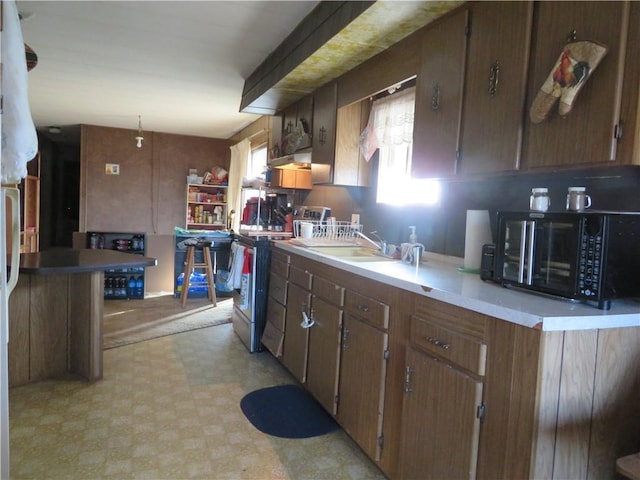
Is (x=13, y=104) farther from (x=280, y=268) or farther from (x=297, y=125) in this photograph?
(x=297, y=125)

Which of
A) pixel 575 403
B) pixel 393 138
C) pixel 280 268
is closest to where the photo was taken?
pixel 575 403

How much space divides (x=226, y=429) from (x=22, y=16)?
276 centimetres

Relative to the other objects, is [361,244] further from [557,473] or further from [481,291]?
[557,473]

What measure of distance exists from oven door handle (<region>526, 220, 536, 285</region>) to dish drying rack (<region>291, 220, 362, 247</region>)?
1.60 m

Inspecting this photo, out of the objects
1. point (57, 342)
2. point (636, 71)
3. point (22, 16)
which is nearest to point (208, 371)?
point (57, 342)

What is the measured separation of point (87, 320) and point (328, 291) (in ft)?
5.60

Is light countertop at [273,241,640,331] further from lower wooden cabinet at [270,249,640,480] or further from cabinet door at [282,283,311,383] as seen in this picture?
cabinet door at [282,283,311,383]

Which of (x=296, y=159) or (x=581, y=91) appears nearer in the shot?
(x=581, y=91)

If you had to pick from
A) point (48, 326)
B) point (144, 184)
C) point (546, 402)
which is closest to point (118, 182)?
point (144, 184)

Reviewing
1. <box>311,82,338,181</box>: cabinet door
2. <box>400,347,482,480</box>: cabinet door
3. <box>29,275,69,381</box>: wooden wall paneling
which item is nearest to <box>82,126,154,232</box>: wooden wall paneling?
<box>29,275,69,381</box>: wooden wall paneling

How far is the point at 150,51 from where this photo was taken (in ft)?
10.2

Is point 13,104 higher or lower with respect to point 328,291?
higher

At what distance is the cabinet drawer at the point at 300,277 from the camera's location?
8.43 feet

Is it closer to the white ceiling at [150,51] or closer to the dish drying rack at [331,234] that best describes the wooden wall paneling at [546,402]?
the dish drying rack at [331,234]
